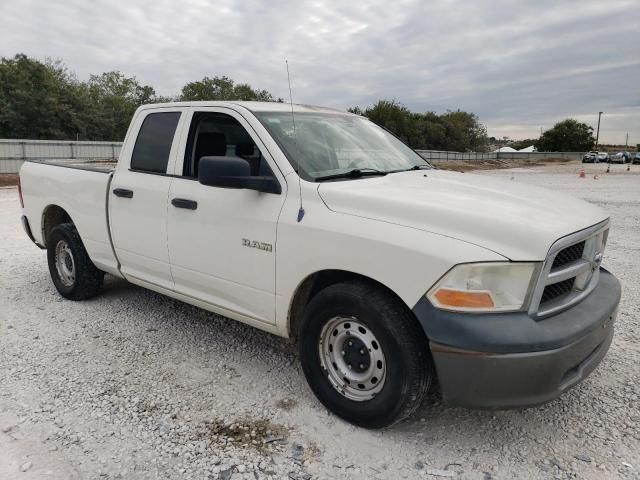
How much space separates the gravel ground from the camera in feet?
9.04

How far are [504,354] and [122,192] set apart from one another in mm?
3305

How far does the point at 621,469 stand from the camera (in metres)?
2.72

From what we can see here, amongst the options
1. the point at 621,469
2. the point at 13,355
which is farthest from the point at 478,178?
the point at 13,355

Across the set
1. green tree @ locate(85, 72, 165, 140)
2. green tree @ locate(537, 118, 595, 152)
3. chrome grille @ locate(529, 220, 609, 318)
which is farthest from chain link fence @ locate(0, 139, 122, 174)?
green tree @ locate(537, 118, 595, 152)

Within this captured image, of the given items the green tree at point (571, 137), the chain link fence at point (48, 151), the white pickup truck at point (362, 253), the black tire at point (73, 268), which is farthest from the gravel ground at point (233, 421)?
the green tree at point (571, 137)

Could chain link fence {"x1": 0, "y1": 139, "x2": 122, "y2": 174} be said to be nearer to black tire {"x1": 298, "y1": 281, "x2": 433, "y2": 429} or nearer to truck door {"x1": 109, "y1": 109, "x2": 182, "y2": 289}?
truck door {"x1": 109, "y1": 109, "x2": 182, "y2": 289}

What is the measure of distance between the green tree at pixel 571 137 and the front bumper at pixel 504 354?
106809 millimetres

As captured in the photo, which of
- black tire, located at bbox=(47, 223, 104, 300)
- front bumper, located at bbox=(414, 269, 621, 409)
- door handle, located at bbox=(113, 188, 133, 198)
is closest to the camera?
front bumper, located at bbox=(414, 269, 621, 409)

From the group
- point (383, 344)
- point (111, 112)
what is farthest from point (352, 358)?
point (111, 112)

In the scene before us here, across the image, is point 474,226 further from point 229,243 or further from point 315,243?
point 229,243

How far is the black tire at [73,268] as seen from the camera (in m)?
5.11

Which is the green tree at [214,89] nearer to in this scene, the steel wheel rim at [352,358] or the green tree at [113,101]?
the green tree at [113,101]

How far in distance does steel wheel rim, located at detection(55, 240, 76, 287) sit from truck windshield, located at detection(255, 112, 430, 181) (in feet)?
9.57

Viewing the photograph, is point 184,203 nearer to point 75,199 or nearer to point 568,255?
point 75,199
